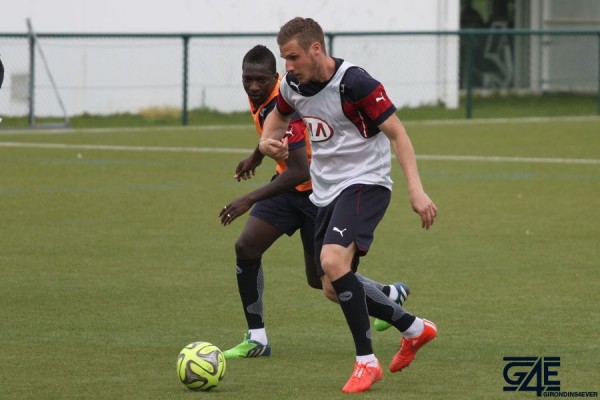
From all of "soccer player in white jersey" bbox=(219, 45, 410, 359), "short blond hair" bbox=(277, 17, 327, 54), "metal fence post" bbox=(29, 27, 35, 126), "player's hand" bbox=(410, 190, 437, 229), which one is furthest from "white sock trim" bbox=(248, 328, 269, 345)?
"metal fence post" bbox=(29, 27, 35, 126)

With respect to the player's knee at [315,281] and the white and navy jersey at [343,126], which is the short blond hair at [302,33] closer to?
the white and navy jersey at [343,126]

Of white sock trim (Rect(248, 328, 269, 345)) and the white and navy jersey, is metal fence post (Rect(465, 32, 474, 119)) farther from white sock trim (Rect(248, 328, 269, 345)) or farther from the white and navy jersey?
the white and navy jersey

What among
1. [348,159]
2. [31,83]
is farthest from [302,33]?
[31,83]

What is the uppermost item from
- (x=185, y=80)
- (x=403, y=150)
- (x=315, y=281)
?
(x=185, y=80)

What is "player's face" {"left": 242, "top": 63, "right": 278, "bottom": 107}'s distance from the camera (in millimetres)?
7875

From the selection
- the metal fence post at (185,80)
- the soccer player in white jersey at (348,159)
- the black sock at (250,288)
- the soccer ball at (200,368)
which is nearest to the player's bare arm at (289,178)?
the soccer player in white jersey at (348,159)

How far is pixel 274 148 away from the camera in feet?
23.9

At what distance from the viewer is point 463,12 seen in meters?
34.4

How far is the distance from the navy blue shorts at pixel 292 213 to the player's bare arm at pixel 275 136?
0.55 metres

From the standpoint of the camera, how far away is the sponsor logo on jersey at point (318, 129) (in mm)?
7047

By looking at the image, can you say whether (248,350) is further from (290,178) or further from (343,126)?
(343,126)

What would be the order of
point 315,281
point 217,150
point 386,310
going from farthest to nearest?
point 217,150
point 315,281
point 386,310

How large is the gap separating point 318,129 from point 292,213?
107 centimetres

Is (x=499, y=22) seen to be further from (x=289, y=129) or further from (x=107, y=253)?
(x=289, y=129)
